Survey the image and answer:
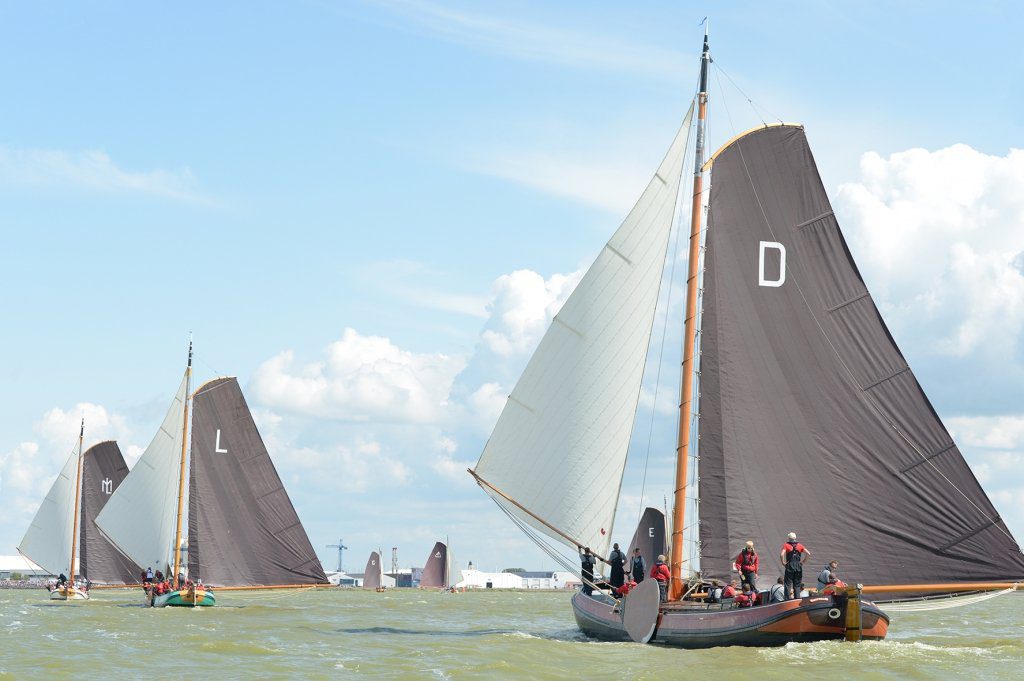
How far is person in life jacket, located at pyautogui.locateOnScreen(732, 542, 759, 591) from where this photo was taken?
3294cm

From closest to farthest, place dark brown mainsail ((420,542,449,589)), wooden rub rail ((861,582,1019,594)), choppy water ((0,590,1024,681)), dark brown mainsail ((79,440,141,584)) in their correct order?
choppy water ((0,590,1024,681)), wooden rub rail ((861,582,1019,594)), dark brown mainsail ((79,440,141,584)), dark brown mainsail ((420,542,449,589))

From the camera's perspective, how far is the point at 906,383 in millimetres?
33562

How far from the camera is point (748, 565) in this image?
33.0 m

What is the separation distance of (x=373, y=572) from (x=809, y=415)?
459 feet

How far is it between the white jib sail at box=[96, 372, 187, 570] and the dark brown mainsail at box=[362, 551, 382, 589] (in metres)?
102

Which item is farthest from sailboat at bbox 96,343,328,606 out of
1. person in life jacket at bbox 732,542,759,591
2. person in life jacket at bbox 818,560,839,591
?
person in life jacket at bbox 818,560,839,591

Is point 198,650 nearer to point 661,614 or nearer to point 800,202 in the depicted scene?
point 661,614

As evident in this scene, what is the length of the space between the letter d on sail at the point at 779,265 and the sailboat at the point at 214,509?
31567mm

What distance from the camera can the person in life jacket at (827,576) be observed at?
32094 mm

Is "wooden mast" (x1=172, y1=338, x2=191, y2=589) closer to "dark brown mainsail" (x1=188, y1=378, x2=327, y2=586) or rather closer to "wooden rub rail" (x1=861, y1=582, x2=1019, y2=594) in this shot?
"dark brown mainsail" (x1=188, y1=378, x2=327, y2=586)

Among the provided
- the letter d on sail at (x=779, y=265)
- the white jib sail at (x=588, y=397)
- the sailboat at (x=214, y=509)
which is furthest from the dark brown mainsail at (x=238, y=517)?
the letter d on sail at (x=779, y=265)

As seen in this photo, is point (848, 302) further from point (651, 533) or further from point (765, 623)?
point (651, 533)

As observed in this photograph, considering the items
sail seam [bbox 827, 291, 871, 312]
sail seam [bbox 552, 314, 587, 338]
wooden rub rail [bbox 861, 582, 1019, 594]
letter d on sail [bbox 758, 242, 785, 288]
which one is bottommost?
wooden rub rail [bbox 861, 582, 1019, 594]

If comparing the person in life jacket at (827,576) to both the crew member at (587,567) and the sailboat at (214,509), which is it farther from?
the sailboat at (214,509)
